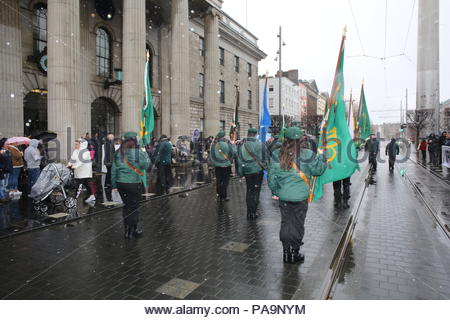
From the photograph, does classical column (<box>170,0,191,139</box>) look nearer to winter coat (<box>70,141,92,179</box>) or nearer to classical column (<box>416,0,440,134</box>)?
winter coat (<box>70,141,92,179</box>)

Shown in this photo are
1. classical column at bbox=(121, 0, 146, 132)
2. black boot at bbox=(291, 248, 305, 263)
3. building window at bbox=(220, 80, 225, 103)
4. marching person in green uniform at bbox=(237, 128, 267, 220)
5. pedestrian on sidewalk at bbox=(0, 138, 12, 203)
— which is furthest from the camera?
building window at bbox=(220, 80, 225, 103)

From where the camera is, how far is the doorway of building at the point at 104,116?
68.0ft

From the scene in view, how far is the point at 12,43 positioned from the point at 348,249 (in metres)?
16.5

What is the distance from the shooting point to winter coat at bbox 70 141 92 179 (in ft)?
28.7

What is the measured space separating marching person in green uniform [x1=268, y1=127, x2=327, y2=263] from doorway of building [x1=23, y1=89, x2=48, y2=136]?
16.0 meters

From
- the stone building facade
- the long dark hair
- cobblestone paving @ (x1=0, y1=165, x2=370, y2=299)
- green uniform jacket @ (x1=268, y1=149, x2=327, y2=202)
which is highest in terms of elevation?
the stone building facade

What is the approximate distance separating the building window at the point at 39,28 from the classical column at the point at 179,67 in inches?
298

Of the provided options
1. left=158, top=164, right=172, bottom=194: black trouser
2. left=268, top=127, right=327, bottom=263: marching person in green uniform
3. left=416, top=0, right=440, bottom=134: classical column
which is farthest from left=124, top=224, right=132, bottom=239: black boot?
left=416, top=0, right=440, bottom=134: classical column

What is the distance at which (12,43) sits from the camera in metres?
14.9

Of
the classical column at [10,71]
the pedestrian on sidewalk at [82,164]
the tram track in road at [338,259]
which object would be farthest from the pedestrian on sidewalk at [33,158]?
the tram track in road at [338,259]

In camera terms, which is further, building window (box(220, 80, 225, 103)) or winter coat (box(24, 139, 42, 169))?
building window (box(220, 80, 225, 103))

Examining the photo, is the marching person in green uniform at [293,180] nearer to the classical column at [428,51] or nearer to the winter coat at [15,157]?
the winter coat at [15,157]

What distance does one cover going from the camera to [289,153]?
459 cm

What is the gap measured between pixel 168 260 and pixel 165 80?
22257 mm
